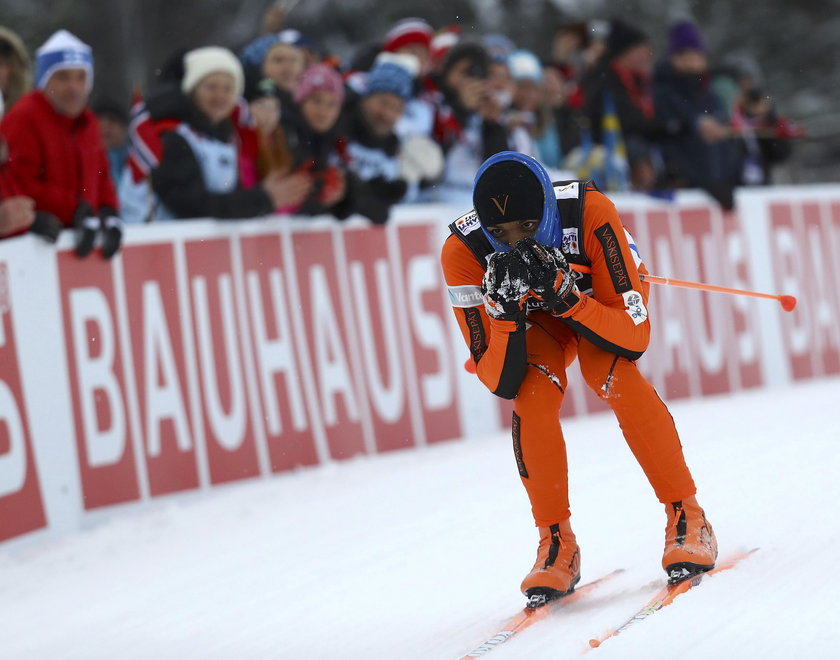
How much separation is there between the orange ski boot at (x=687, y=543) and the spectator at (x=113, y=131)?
523 cm

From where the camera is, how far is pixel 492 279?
3672mm

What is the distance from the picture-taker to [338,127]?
26.3ft

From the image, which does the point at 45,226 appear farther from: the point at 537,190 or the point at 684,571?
the point at 684,571

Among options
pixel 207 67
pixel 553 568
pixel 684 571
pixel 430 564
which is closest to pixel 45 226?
pixel 207 67

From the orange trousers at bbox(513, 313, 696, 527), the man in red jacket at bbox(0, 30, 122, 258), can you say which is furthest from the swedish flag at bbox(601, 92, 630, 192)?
the orange trousers at bbox(513, 313, 696, 527)

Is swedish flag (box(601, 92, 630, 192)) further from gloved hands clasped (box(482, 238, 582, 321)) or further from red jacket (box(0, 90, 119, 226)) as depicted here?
gloved hands clasped (box(482, 238, 582, 321))

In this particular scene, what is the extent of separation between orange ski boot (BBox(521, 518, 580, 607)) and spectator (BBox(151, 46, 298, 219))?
11.4 ft

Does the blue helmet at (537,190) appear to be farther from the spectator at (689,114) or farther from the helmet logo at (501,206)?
the spectator at (689,114)

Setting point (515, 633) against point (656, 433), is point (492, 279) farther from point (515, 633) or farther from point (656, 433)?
point (515, 633)

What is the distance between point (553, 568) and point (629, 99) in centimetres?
645

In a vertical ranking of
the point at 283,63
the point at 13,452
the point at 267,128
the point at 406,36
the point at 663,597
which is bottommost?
the point at 663,597

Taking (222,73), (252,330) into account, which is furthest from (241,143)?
(252,330)

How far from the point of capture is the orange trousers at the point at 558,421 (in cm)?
400

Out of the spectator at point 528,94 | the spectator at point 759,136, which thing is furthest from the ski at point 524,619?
the spectator at point 759,136
